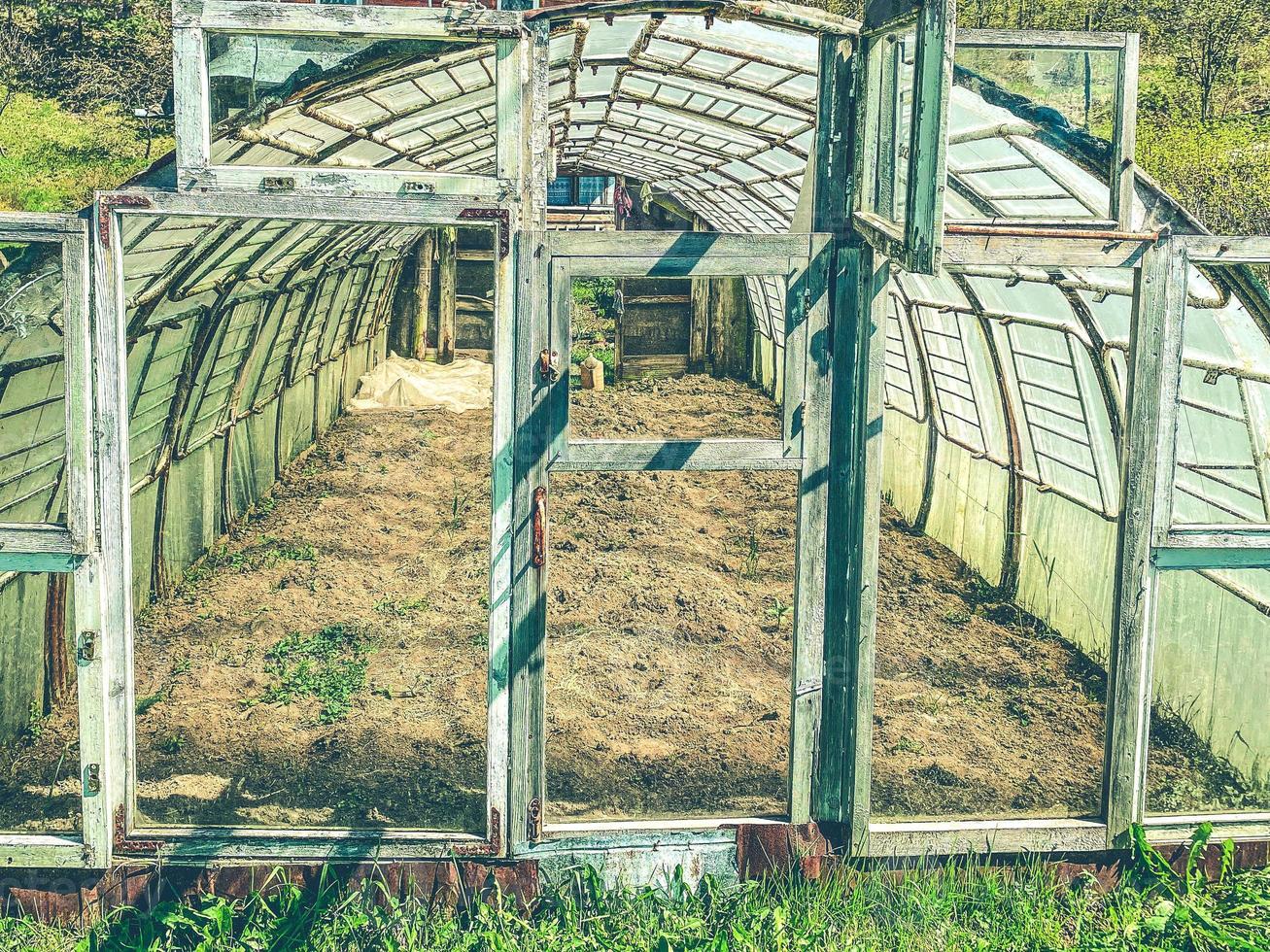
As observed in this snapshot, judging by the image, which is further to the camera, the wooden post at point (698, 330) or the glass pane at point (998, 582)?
the wooden post at point (698, 330)

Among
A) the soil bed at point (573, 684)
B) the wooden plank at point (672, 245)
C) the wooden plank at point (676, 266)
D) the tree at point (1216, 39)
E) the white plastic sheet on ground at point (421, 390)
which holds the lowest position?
the soil bed at point (573, 684)

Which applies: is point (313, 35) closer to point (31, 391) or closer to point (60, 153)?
point (31, 391)

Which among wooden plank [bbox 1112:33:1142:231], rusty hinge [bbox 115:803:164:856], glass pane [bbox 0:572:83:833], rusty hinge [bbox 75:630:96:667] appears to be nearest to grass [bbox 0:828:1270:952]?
rusty hinge [bbox 115:803:164:856]

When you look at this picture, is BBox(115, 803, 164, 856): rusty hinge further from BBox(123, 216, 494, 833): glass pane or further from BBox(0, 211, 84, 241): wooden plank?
BBox(0, 211, 84, 241): wooden plank

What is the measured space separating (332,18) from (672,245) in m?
1.27

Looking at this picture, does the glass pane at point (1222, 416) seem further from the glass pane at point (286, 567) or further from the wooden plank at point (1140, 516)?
the glass pane at point (286, 567)

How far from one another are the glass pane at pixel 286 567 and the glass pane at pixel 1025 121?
263 cm

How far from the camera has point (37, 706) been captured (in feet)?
17.7

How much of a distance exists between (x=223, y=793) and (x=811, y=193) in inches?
145

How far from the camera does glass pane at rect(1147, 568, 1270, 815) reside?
4992 millimetres

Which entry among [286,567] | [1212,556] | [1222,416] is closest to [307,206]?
[1212,556]

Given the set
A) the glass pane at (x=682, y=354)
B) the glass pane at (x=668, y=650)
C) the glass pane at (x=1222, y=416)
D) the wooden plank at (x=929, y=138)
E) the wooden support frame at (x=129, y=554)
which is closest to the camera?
the wooden plank at (x=929, y=138)

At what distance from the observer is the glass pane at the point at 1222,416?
4625mm

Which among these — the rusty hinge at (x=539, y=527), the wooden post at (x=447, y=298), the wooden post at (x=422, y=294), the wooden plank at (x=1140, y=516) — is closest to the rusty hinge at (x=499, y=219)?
the rusty hinge at (x=539, y=527)
